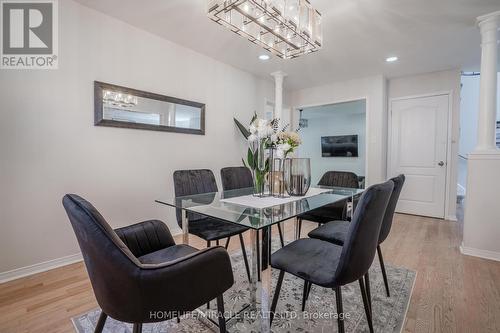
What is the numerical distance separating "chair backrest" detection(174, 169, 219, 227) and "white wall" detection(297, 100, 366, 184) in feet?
14.7

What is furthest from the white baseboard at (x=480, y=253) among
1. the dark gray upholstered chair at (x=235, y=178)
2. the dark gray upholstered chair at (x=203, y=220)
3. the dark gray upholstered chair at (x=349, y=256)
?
the dark gray upholstered chair at (x=203, y=220)

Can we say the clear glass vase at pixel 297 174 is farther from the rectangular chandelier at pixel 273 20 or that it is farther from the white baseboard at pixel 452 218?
the white baseboard at pixel 452 218

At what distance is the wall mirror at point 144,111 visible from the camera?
2.43 m

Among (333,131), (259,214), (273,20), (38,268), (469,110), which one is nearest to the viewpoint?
(259,214)

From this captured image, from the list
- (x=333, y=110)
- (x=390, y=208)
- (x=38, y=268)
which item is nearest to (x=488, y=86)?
(x=390, y=208)

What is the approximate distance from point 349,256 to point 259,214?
51 cm

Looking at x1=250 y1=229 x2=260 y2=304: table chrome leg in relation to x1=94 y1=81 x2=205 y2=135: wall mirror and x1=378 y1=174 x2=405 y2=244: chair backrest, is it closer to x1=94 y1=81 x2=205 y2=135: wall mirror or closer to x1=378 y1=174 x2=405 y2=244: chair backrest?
x1=378 y1=174 x2=405 y2=244: chair backrest

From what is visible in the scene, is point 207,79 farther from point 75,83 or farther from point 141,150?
point 75,83

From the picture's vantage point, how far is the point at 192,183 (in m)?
2.25

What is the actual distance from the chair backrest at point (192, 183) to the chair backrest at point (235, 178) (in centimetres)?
13

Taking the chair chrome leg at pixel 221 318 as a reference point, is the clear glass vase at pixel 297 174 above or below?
above

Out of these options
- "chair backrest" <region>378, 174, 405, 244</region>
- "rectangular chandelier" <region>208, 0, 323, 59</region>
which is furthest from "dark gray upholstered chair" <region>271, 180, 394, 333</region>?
"rectangular chandelier" <region>208, 0, 323, 59</region>

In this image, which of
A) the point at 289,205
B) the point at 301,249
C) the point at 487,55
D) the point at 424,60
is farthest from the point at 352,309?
the point at 424,60

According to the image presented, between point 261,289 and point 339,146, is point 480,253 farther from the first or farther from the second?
point 339,146
